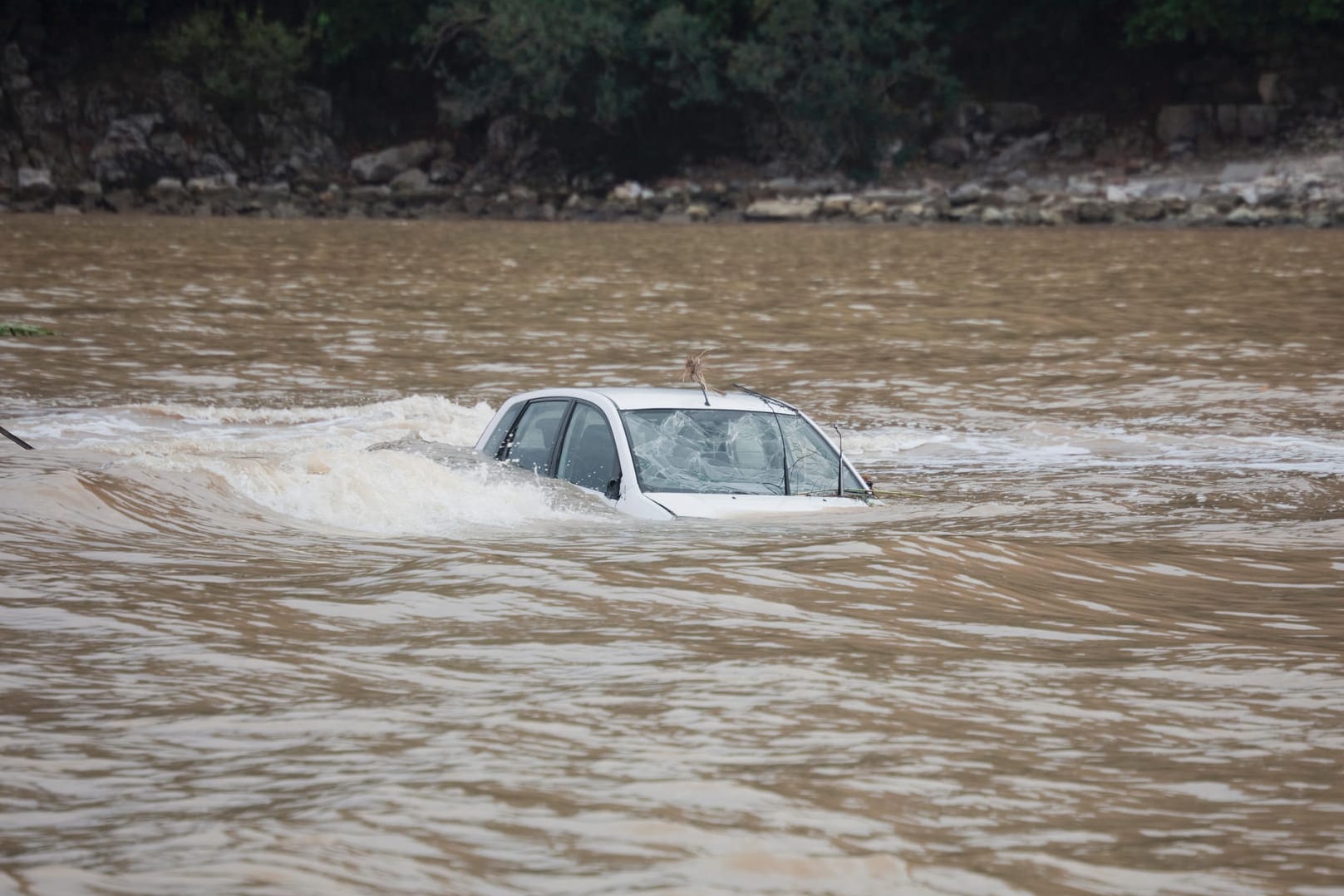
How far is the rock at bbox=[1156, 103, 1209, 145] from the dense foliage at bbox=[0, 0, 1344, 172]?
2.40 metres

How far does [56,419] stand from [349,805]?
12.0m

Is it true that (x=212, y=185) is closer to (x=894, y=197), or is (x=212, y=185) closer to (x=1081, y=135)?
(x=894, y=197)

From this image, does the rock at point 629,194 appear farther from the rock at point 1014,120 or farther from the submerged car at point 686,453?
the submerged car at point 686,453

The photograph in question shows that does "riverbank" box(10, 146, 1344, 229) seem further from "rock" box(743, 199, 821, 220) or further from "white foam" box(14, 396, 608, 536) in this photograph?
"white foam" box(14, 396, 608, 536)

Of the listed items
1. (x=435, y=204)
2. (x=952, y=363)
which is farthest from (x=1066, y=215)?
(x=952, y=363)

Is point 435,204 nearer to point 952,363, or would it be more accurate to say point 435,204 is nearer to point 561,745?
point 952,363

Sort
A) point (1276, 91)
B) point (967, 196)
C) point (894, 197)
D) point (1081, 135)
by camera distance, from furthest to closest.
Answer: point (1081, 135) < point (1276, 91) < point (894, 197) < point (967, 196)

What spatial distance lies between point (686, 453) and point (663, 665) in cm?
355

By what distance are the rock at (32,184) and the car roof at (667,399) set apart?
5533 centimetres

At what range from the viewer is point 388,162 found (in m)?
67.9

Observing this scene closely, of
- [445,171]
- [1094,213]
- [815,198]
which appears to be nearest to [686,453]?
[1094,213]

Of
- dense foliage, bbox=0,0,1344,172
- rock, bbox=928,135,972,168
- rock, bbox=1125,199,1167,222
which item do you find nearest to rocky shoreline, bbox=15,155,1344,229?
rock, bbox=1125,199,1167,222

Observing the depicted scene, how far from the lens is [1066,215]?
5612cm

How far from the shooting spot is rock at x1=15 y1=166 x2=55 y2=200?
201ft
